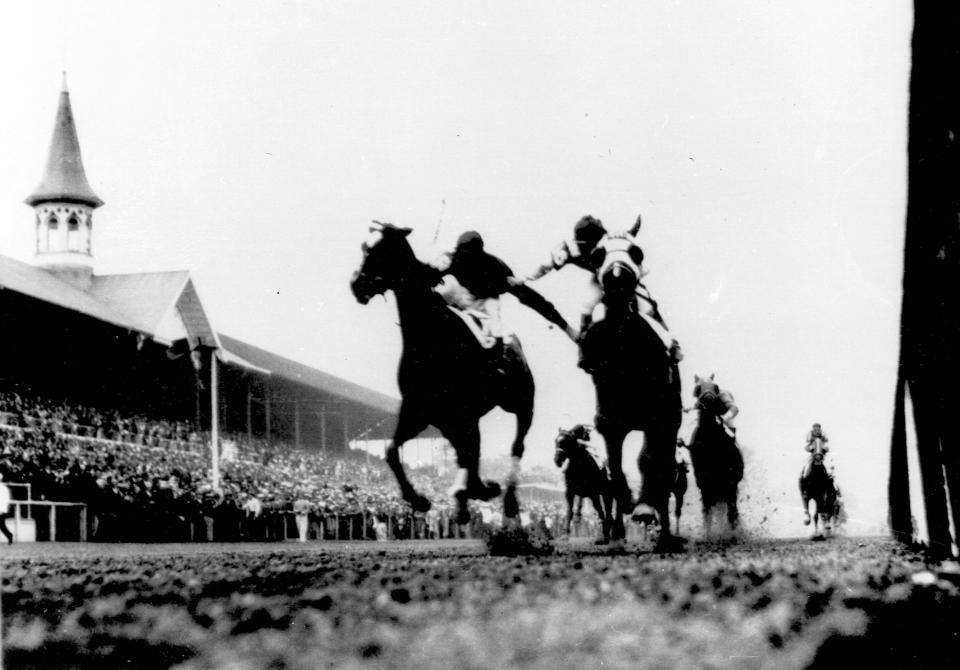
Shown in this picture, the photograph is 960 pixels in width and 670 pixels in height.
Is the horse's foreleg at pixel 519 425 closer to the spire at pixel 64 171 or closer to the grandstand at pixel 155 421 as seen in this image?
the grandstand at pixel 155 421

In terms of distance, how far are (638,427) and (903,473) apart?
4.45 meters

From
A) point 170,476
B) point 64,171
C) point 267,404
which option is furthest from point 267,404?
point 64,171

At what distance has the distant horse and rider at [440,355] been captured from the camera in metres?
9.88

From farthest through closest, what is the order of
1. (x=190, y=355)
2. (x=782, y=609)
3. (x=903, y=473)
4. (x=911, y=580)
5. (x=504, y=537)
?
(x=190, y=355) → (x=504, y=537) → (x=903, y=473) → (x=911, y=580) → (x=782, y=609)

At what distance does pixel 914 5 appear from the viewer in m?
3.85

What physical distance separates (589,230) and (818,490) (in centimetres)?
1370

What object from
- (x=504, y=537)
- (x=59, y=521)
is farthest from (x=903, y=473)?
(x=59, y=521)

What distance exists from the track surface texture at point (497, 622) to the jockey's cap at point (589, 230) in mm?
4303

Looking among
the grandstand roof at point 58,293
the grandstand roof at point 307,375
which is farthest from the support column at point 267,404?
the grandstand roof at point 58,293

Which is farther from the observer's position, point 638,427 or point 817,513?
point 817,513

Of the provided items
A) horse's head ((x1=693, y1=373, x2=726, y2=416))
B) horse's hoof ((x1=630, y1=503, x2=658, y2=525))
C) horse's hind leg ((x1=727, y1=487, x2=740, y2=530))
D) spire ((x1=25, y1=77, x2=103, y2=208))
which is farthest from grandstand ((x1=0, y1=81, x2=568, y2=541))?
horse's hind leg ((x1=727, y1=487, x2=740, y2=530))

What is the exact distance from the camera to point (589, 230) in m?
9.86

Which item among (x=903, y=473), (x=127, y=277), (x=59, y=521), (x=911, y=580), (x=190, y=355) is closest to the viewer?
(x=911, y=580)

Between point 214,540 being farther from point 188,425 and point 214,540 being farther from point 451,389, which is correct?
point 451,389
